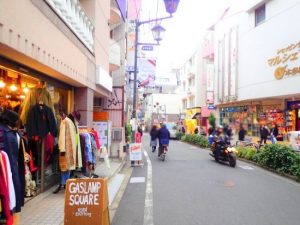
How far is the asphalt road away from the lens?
6.65 meters

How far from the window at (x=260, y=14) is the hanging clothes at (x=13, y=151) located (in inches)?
1062

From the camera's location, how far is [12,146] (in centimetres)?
451

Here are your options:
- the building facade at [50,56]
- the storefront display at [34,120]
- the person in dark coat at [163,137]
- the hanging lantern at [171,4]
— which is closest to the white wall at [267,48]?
the person in dark coat at [163,137]

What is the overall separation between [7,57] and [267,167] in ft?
37.1

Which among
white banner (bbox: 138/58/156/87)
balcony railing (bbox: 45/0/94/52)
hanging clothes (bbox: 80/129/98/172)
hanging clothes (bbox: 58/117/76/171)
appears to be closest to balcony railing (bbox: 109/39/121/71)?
balcony railing (bbox: 45/0/94/52)

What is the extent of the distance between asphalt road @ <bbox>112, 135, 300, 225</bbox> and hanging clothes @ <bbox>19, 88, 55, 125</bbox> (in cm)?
298

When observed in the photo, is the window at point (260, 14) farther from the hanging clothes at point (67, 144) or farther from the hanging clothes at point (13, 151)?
the hanging clothes at point (13, 151)

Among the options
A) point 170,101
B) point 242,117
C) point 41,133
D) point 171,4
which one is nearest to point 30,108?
point 41,133

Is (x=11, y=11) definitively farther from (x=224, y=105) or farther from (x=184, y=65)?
(x=184, y=65)

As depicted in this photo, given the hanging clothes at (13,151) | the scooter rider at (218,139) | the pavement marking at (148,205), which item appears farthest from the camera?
the scooter rider at (218,139)

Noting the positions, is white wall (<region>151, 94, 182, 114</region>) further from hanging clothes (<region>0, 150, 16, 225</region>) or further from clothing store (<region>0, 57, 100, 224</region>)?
hanging clothes (<region>0, 150, 16, 225</region>)

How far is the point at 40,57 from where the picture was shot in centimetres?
668

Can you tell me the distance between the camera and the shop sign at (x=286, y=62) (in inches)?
880

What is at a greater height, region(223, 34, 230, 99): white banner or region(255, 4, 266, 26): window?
region(255, 4, 266, 26): window
